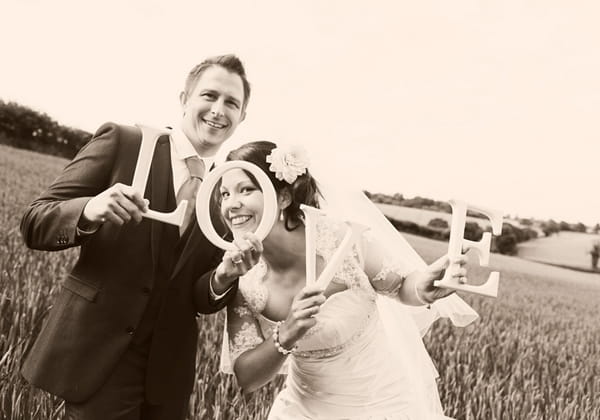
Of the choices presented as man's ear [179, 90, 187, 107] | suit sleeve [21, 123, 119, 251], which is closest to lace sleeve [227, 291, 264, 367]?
suit sleeve [21, 123, 119, 251]

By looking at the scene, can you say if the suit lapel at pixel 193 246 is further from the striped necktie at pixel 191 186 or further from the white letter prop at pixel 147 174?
the white letter prop at pixel 147 174

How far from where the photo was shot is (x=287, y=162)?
166 centimetres

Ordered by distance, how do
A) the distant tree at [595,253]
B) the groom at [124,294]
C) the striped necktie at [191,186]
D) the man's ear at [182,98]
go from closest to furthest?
the groom at [124,294] < the striped necktie at [191,186] < the man's ear at [182,98] < the distant tree at [595,253]

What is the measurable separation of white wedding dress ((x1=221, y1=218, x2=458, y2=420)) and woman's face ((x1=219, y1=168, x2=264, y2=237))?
277mm

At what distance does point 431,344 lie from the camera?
11.6 feet

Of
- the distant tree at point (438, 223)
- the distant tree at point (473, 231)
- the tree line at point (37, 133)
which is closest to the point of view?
the distant tree at point (473, 231)

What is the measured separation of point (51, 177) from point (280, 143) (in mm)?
8572

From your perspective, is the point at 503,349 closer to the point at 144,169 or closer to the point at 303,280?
the point at 303,280

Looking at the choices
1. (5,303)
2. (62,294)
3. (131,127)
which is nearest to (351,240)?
(131,127)

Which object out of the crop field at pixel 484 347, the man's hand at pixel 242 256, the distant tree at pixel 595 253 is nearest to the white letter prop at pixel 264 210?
the man's hand at pixel 242 256

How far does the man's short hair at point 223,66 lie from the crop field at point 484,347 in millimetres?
1001

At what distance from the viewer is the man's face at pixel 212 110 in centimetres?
178

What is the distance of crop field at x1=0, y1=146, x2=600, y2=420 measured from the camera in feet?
7.61

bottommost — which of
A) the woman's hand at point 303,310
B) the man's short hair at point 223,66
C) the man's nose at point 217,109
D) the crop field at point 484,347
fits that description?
the crop field at point 484,347
